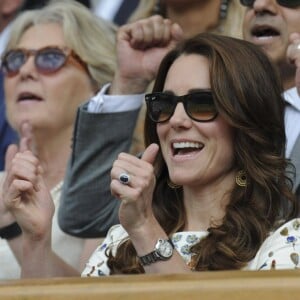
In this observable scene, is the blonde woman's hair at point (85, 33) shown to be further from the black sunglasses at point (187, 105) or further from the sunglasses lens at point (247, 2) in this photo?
the black sunglasses at point (187, 105)

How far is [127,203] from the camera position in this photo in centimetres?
281

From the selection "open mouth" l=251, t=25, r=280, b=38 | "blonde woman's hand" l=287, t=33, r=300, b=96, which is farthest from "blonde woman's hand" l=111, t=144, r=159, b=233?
"open mouth" l=251, t=25, r=280, b=38

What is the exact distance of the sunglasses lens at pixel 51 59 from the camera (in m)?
4.36

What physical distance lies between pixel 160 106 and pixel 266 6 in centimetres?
87

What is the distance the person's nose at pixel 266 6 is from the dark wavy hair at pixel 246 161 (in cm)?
71

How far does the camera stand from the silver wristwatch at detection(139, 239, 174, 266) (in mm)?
2795

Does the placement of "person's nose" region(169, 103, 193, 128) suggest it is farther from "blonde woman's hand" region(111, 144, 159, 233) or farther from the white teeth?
"blonde woman's hand" region(111, 144, 159, 233)

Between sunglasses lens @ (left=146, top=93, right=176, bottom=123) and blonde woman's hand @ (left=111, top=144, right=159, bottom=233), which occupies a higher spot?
sunglasses lens @ (left=146, top=93, right=176, bottom=123)

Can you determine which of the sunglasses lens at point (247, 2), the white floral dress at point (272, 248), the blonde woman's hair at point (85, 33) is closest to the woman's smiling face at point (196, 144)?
the white floral dress at point (272, 248)

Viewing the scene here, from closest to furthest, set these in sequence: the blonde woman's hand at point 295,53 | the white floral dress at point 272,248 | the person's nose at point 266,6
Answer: the white floral dress at point 272,248
the blonde woman's hand at point 295,53
the person's nose at point 266,6

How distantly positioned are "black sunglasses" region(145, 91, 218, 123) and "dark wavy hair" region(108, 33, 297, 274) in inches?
1.3

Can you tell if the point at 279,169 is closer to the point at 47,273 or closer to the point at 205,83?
the point at 205,83

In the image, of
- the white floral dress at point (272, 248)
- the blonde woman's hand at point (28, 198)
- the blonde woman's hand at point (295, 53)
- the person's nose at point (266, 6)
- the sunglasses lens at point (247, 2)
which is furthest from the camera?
the sunglasses lens at point (247, 2)

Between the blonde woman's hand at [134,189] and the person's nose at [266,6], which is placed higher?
the person's nose at [266,6]
